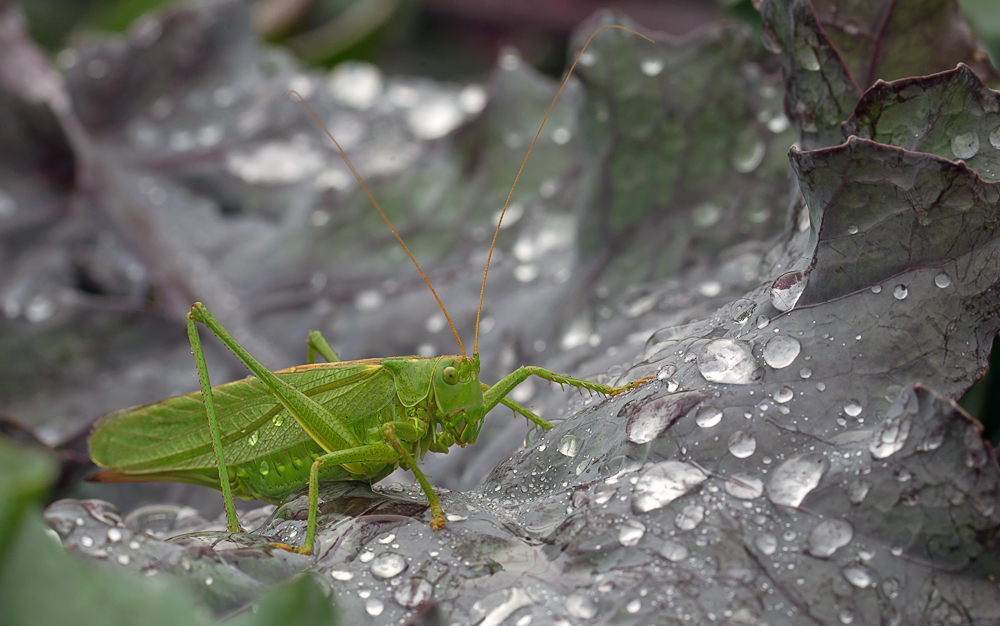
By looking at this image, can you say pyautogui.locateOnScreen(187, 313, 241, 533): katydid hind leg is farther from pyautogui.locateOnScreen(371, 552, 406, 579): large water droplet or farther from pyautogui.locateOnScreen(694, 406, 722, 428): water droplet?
pyautogui.locateOnScreen(694, 406, 722, 428): water droplet

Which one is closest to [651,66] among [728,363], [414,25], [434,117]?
[728,363]

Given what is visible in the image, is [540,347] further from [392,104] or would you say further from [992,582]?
[392,104]

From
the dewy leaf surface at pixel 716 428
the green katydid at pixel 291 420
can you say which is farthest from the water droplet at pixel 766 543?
the green katydid at pixel 291 420

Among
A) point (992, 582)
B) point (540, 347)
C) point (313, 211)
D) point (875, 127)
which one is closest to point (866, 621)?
point (992, 582)

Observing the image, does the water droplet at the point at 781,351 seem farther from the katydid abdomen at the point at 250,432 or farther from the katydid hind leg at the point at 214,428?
the katydid hind leg at the point at 214,428

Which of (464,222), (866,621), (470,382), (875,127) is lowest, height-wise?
(464,222)

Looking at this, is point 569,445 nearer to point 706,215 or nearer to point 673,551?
point 673,551

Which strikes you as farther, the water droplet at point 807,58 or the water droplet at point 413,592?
the water droplet at point 807,58
